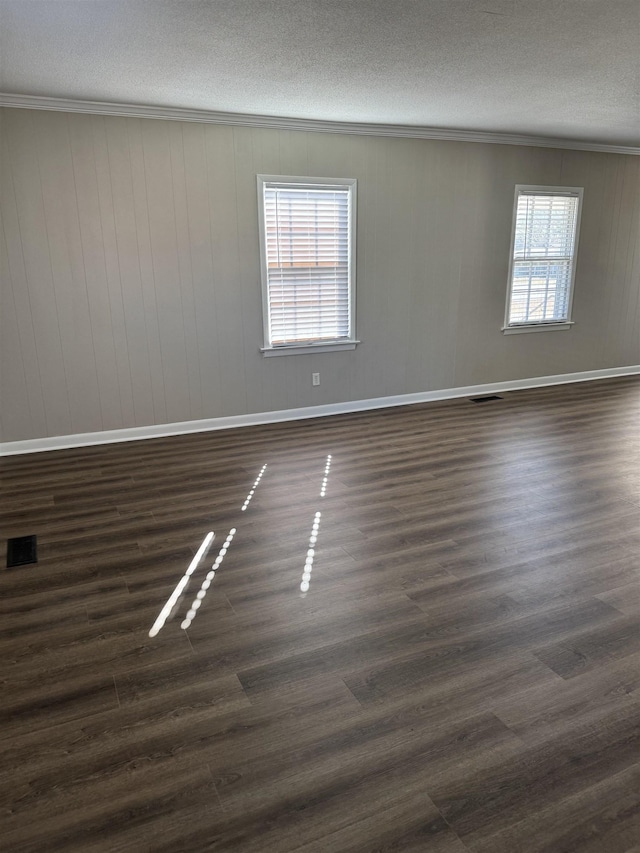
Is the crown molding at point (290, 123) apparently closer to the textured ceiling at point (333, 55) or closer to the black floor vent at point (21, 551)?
the textured ceiling at point (333, 55)

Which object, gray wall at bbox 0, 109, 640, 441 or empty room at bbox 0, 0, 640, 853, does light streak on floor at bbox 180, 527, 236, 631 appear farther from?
gray wall at bbox 0, 109, 640, 441

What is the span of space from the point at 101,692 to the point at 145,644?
288 mm

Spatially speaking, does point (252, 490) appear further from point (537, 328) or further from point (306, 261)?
point (537, 328)

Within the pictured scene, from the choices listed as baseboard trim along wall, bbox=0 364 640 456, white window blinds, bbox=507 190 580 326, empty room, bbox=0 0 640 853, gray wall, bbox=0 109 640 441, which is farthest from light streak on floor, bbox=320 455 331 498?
white window blinds, bbox=507 190 580 326

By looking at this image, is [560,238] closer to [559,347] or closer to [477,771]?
[559,347]

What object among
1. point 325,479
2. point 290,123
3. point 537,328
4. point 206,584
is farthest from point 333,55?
point 537,328

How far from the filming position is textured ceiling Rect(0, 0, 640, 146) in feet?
8.84

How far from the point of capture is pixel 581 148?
6309 millimetres

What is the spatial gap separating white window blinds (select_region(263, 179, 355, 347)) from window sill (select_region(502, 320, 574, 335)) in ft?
6.42

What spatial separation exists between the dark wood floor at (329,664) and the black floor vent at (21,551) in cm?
6

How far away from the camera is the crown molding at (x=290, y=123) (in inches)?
166

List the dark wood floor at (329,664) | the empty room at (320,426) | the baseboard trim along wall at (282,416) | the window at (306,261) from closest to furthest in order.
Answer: the dark wood floor at (329,664)
the empty room at (320,426)
the baseboard trim along wall at (282,416)
the window at (306,261)

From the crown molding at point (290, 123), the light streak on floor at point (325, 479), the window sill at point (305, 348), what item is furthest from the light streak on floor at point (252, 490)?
the crown molding at point (290, 123)

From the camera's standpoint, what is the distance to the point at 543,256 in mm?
6469
